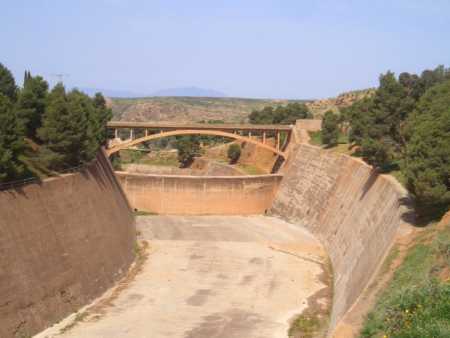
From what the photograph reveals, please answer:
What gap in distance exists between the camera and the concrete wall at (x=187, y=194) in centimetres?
5734

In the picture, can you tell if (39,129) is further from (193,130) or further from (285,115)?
(285,115)

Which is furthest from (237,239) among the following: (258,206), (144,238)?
(258,206)

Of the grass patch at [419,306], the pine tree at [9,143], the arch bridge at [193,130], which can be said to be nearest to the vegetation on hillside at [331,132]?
the arch bridge at [193,130]

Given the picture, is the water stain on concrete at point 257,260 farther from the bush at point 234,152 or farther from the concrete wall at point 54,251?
the bush at point 234,152

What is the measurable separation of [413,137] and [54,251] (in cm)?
1885

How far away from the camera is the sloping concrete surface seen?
1082 inches

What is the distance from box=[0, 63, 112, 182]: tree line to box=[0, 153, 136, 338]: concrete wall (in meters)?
1.51

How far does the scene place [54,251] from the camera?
28922 millimetres

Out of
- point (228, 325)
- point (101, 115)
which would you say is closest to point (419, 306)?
point (228, 325)

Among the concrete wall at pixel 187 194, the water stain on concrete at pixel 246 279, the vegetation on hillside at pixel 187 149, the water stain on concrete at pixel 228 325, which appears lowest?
the water stain on concrete at pixel 246 279

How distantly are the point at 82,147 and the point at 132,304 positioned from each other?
13769 millimetres

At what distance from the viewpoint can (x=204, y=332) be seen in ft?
88.3

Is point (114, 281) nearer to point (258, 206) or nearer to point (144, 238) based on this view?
point (144, 238)

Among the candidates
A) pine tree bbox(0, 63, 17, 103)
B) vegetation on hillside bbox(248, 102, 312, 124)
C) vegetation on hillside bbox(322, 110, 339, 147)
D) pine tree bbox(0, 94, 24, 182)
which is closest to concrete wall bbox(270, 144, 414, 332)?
vegetation on hillside bbox(322, 110, 339, 147)
